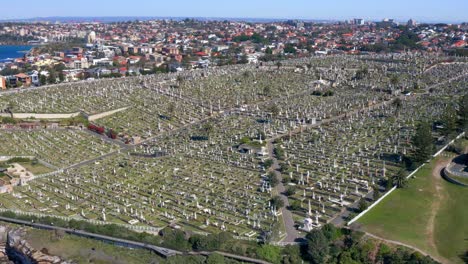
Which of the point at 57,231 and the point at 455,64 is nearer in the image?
the point at 57,231

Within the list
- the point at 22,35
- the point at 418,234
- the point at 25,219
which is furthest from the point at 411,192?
the point at 22,35

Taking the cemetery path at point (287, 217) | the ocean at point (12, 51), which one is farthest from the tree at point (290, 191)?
the ocean at point (12, 51)

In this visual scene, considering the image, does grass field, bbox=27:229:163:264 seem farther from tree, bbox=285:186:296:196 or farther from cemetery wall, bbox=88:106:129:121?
cemetery wall, bbox=88:106:129:121

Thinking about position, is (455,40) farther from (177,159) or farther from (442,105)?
(177,159)

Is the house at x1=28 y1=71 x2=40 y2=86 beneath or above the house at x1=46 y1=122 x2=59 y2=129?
above

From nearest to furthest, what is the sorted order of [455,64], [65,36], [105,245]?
[105,245], [455,64], [65,36]

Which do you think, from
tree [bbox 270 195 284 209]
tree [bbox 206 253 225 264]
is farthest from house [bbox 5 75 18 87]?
tree [bbox 206 253 225 264]

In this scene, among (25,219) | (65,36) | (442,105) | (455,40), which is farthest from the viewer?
(65,36)
